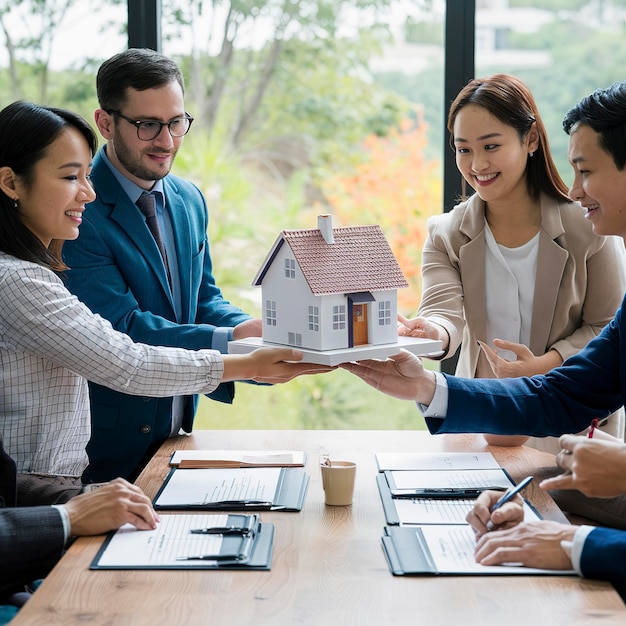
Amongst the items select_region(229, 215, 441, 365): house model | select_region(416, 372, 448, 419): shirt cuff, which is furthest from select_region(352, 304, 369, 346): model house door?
select_region(416, 372, 448, 419): shirt cuff

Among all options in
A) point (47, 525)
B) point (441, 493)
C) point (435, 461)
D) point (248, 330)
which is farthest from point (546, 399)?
point (47, 525)

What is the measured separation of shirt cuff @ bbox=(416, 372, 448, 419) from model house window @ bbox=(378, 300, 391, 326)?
204 millimetres

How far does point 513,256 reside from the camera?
2693 millimetres

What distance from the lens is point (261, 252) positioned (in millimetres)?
4711

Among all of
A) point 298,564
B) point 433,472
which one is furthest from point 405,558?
point 433,472

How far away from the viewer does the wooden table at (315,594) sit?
1.39 meters

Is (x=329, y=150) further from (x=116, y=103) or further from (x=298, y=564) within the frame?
(x=298, y=564)

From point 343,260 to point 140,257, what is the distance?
675mm

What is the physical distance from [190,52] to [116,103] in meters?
2.39

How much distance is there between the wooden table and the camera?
1.39 metres

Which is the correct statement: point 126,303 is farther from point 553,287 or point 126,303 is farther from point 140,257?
point 553,287

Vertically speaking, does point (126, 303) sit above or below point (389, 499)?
above

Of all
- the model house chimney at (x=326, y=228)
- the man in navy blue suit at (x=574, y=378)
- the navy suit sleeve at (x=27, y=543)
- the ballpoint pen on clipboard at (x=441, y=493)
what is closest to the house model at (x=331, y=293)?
the model house chimney at (x=326, y=228)

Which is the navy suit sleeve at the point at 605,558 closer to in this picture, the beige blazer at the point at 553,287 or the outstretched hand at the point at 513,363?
the outstretched hand at the point at 513,363
